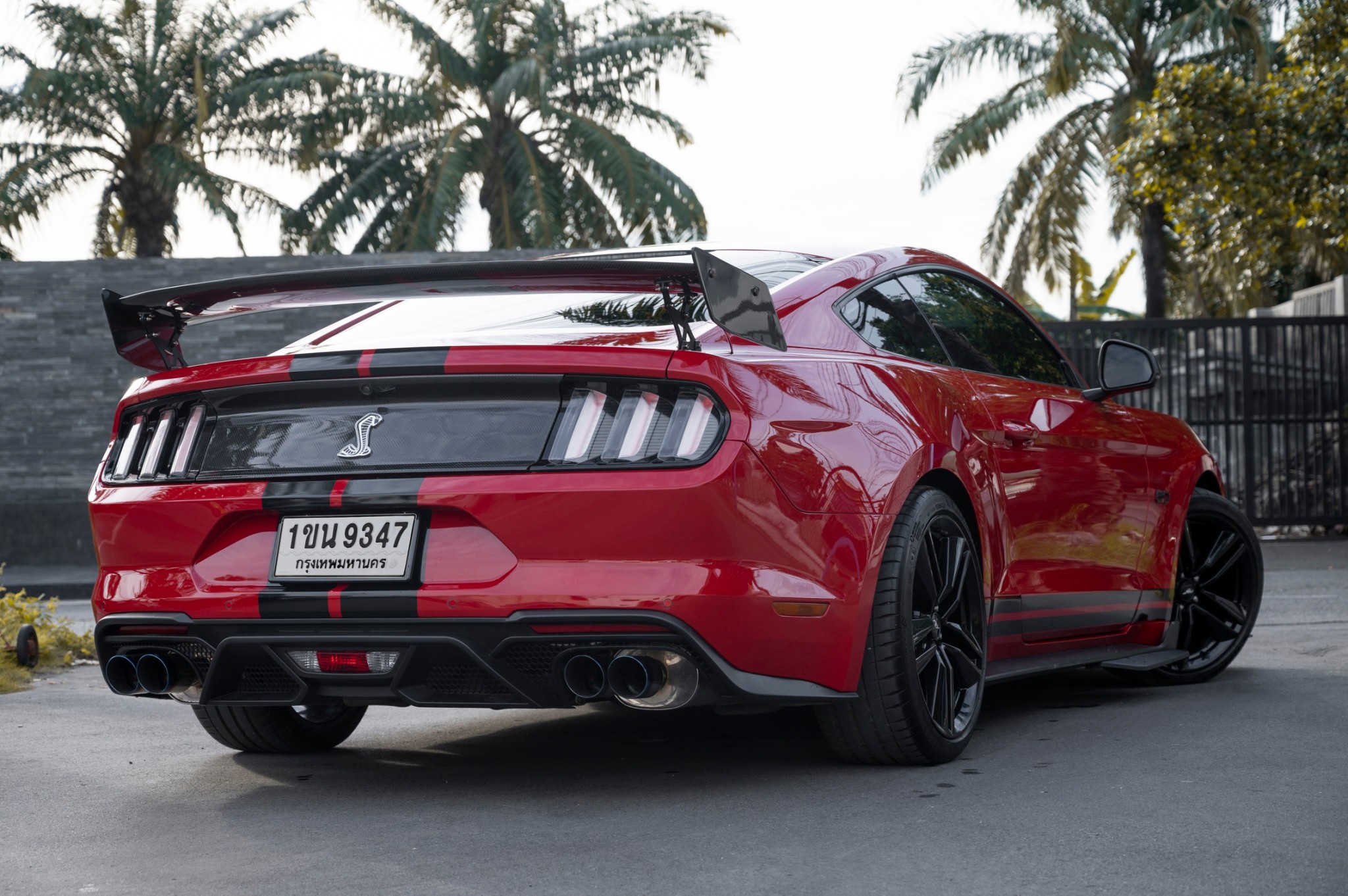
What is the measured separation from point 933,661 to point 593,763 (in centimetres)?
98

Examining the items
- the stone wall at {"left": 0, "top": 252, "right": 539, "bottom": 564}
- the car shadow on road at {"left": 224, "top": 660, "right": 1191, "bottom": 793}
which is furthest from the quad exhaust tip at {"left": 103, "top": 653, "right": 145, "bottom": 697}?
the stone wall at {"left": 0, "top": 252, "right": 539, "bottom": 564}

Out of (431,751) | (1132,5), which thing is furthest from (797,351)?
(1132,5)

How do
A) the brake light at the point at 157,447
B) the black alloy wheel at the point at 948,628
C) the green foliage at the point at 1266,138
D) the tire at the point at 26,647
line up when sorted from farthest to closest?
the green foliage at the point at 1266,138, the tire at the point at 26,647, the black alloy wheel at the point at 948,628, the brake light at the point at 157,447

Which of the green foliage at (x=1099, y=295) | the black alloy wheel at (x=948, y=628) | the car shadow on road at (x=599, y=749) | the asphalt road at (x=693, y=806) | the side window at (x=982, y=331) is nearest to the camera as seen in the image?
the asphalt road at (x=693, y=806)

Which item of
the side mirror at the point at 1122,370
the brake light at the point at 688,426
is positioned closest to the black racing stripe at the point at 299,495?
the brake light at the point at 688,426

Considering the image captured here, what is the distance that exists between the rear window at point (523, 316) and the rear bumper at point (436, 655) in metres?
0.69

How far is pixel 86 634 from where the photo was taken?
6.89 meters

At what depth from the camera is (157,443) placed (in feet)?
12.4

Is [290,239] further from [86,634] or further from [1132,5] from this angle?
[86,634]

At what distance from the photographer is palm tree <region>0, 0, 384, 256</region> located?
2162 centimetres

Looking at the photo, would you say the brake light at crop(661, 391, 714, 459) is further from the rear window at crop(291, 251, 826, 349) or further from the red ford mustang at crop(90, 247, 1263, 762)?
the rear window at crop(291, 251, 826, 349)

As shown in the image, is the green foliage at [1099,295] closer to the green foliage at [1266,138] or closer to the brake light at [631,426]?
the green foliage at [1266,138]

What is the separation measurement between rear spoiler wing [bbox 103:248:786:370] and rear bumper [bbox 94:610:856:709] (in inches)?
26.8

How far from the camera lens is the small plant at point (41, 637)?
22.0ft
